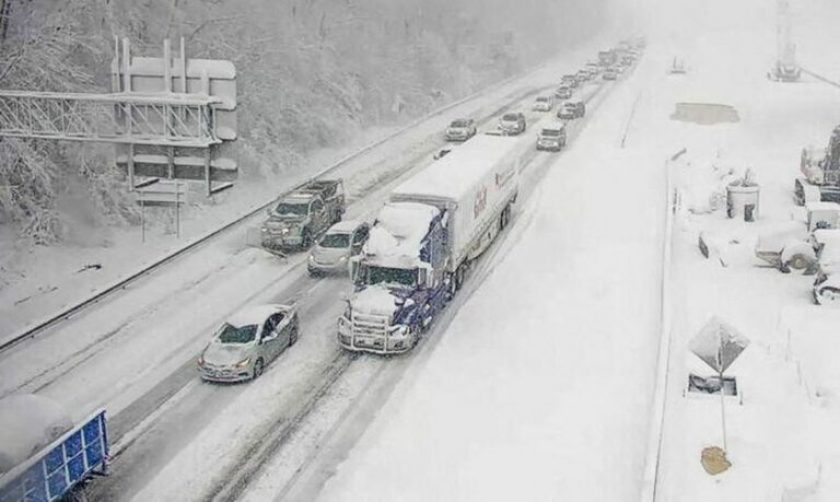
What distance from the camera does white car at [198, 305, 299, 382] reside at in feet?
79.2

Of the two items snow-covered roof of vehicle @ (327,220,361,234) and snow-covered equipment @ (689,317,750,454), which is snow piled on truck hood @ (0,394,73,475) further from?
snow-covered roof of vehicle @ (327,220,361,234)

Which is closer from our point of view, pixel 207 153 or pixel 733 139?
pixel 207 153

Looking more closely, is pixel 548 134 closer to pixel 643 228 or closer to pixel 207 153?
pixel 643 228

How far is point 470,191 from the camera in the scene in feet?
99.3

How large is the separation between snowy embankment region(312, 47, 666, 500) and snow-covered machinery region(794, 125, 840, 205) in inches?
380

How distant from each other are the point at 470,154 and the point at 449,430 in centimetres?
1643

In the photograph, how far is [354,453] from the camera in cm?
2092

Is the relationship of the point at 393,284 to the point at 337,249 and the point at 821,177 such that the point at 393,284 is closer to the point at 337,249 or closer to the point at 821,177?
the point at 337,249

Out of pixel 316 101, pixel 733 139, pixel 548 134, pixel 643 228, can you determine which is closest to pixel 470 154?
pixel 643 228

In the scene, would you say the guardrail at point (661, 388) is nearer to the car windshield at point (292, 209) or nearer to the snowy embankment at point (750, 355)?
the snowy embankment at point (750, 355)

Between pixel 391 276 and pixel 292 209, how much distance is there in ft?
36.4

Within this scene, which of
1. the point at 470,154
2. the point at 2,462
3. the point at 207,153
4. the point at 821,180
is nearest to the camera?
the point at 2,462

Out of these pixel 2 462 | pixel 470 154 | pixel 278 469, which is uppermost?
pixel 470 154

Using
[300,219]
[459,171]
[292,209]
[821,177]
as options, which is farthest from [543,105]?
[459,171]
